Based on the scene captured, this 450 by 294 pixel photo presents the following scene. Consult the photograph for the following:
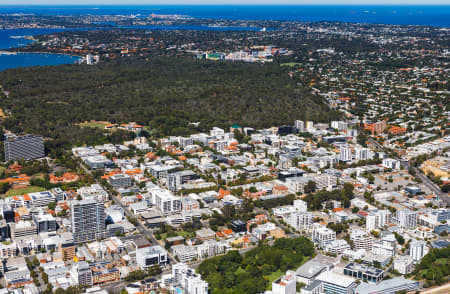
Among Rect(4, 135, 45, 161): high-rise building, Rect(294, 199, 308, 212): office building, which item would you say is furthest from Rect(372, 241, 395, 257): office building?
Rect(4, 135, 45, 161): high-rise building

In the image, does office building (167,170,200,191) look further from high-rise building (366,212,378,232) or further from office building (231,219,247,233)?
high-rise building (366,212,378,232)

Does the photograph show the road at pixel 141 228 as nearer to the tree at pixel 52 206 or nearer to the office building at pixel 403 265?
the tree at pixel 52 206

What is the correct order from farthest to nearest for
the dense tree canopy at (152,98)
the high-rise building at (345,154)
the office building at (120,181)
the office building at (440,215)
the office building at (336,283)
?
1. the dense tree canopy at (152,98)
2. the high-rise building at (345,154)
3. the office building at (120,181)
4. the office building at (440,215)
5. the office building at (336,283)

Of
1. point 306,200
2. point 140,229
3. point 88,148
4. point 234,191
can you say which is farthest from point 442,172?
point 88,148

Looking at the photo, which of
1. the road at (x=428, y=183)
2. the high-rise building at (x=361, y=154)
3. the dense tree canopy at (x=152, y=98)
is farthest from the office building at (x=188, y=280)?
the dense tree canopy at (x=152, y=98)

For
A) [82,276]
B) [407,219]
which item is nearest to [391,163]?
[407,219]

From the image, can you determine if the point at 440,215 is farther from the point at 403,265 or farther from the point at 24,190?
the point at 24,190
